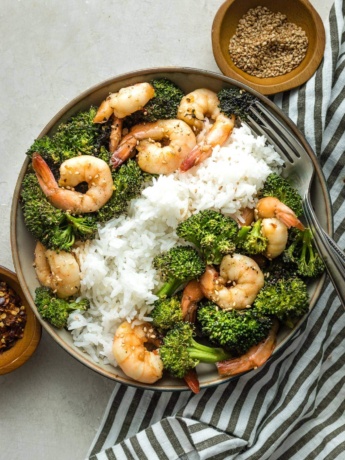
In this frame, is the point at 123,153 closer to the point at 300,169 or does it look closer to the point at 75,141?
the point at 75,141

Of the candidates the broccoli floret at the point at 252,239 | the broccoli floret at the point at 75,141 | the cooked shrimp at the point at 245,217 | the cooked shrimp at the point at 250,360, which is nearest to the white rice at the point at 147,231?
the cooked shrimp at the point at 245,217

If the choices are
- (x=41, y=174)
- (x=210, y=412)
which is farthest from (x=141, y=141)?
(x=210, y=412)

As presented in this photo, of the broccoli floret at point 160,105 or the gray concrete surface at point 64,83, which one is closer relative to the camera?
the broccoli floret at point 160,105

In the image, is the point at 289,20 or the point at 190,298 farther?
the point at 289,20

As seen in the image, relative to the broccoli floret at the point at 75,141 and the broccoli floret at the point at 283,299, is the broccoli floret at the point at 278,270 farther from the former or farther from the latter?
the broccoli floret at the point at 75,141

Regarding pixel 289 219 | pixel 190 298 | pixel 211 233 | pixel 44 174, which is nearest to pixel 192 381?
pixel 190 298

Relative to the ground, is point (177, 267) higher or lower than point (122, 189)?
lower

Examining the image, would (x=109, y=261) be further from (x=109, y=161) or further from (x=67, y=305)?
(x=109, y=161)
